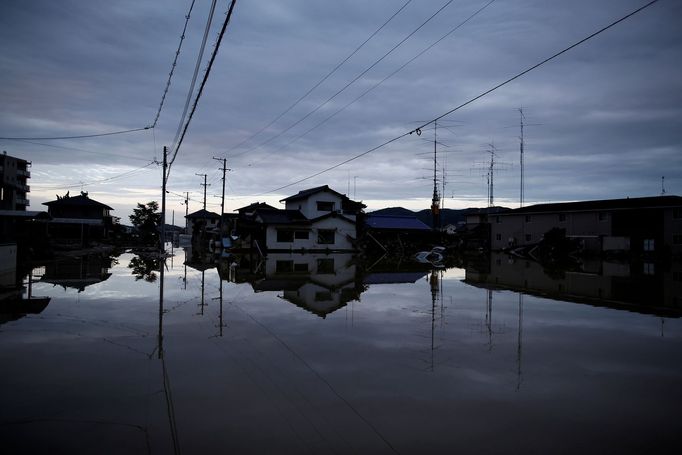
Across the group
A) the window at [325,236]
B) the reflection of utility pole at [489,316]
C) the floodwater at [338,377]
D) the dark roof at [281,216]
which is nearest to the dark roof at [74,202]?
the dark roof at [281,216]

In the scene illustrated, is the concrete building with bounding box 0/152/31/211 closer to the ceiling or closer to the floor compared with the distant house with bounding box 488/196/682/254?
closer to the ceiling

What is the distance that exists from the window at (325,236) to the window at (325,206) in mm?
2419

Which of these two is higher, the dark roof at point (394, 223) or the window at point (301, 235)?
the dark roof at point (394, 223)

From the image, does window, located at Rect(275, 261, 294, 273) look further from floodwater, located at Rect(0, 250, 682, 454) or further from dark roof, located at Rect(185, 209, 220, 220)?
dark roof, located at Rect(185, 209, 220, 220)

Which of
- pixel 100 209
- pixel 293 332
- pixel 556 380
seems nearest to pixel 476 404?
pixel 556 380

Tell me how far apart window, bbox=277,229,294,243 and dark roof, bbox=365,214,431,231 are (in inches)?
363

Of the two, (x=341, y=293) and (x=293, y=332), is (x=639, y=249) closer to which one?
(x=341, y=293)

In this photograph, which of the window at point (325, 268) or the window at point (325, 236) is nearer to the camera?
the window at point (325, 268)

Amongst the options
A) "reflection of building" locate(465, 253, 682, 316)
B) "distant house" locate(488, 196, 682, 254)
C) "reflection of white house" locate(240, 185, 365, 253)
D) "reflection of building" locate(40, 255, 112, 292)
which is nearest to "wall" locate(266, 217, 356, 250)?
"reflection of white house" locate(240, 185, 365, 253)

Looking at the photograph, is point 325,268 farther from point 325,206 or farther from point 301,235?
point 325,206

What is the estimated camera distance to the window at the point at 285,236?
36.5m

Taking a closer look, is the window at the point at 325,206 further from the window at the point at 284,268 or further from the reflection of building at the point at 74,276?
the reflection of building at the point at 74,276

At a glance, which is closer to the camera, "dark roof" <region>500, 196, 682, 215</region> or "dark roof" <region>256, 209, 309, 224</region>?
"dark roof" <region>500, 196, 682, 215</region>

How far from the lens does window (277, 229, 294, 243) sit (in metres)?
36.5
